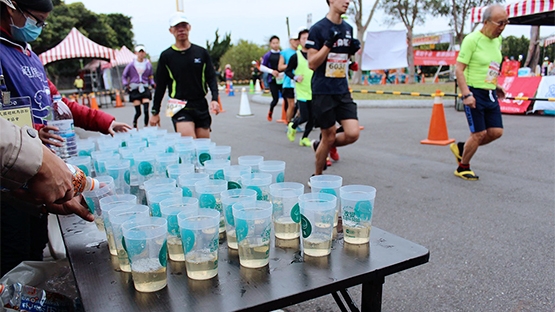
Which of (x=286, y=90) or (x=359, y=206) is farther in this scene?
(x=286, y=90)

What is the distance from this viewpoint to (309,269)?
1381mm

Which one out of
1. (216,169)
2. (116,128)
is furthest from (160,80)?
(216,169)

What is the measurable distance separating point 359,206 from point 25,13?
2196 millimetres

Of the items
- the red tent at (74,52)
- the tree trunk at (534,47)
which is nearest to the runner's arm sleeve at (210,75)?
the tree trunk at (534,47)

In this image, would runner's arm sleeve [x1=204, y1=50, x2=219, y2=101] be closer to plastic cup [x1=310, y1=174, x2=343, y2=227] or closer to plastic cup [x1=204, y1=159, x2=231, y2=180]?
plastic cup [x1=204, y1=159, x2=231, y2=180]

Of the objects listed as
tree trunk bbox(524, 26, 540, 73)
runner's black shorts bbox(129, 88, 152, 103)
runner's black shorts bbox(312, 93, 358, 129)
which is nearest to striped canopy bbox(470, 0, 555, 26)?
tree trunk bbox(524, 26, 540, 73)

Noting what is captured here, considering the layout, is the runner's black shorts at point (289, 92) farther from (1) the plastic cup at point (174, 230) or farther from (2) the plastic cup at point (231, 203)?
(1) the plastic cup at point (174, 230)

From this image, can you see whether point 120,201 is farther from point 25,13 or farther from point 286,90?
point 286,90

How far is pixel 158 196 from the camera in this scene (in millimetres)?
1671

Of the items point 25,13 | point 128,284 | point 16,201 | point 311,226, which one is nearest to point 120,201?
point 128,284

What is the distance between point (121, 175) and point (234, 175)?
2.14ft

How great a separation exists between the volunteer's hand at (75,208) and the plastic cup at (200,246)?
657 mm

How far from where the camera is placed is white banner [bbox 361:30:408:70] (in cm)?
2402

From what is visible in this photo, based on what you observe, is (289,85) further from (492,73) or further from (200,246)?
(200,246)
